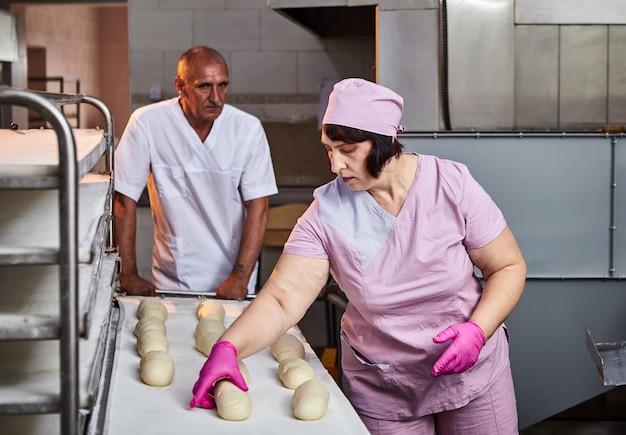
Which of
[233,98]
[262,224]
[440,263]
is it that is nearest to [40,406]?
[440,263]

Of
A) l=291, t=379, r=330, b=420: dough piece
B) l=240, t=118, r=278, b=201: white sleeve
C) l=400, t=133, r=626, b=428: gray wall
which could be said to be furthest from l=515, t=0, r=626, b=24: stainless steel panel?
l=291, t=379, r=330, b=420: dough piece

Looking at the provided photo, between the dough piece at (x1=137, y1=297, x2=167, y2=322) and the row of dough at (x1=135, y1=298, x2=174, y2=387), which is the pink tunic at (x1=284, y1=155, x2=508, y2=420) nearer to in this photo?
the row of dough at (x1=135, y1=298, x2=174, y2=387)

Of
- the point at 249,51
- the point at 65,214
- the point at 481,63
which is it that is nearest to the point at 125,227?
the point at 481,63

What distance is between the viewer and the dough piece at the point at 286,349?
74.9 inches

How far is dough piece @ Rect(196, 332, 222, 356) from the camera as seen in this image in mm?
1892

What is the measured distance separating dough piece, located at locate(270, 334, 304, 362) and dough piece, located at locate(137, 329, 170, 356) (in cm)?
25

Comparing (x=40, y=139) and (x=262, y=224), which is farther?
(x=262, y=224)

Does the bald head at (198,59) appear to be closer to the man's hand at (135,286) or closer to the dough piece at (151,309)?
the man's hand at (135,286)

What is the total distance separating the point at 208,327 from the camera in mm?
2014

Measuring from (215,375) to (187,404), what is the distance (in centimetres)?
11

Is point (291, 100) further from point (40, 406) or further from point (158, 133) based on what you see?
point (40, 406)

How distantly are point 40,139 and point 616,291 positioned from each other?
209 centimetres

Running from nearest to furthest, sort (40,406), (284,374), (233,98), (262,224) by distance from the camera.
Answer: (40,406) < (284,374) < (262,224) < (233,98)

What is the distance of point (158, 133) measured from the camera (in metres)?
2.83
